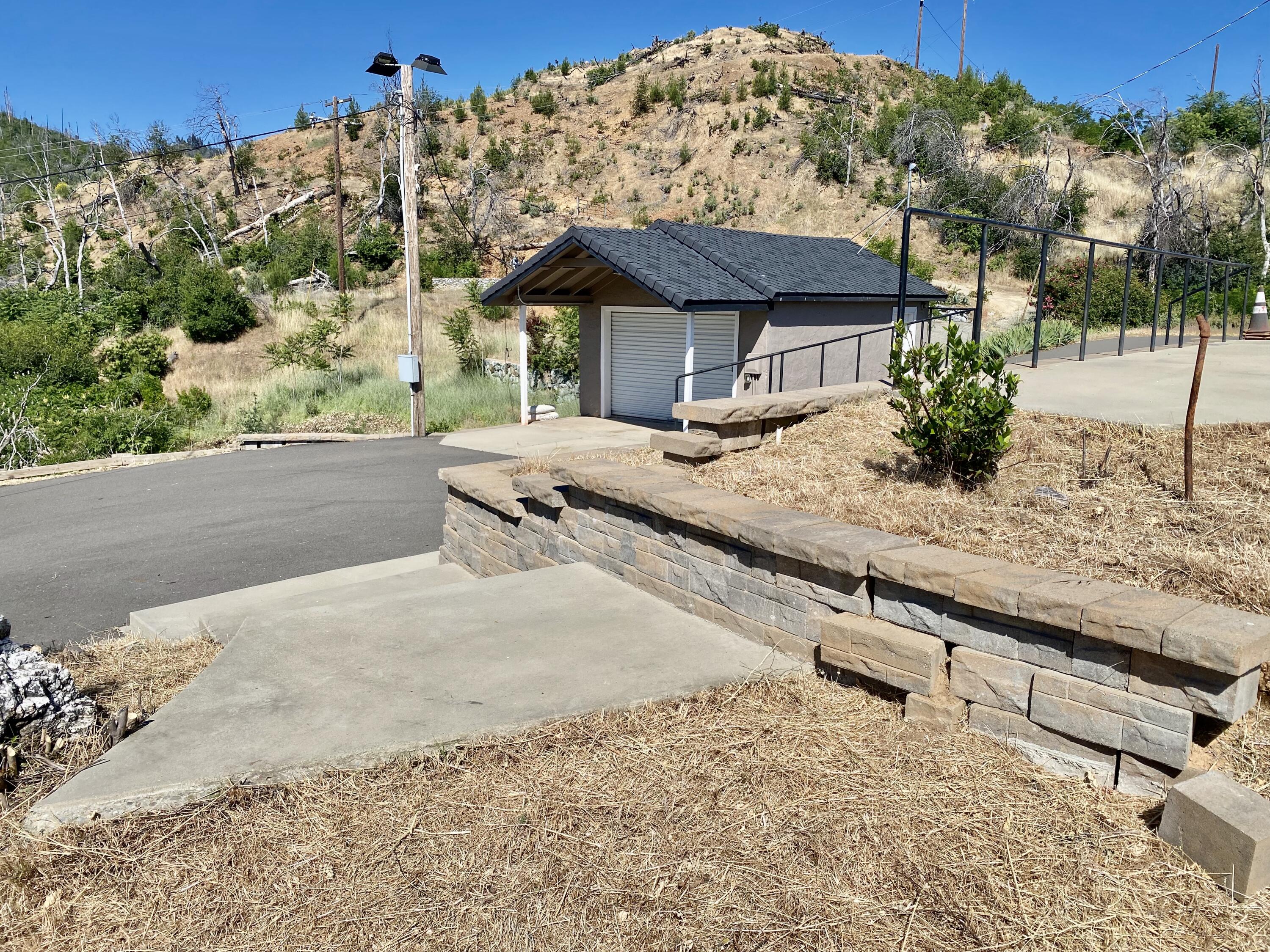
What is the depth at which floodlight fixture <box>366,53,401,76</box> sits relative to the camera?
16969mm

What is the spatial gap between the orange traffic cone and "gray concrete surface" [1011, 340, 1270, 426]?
491cm

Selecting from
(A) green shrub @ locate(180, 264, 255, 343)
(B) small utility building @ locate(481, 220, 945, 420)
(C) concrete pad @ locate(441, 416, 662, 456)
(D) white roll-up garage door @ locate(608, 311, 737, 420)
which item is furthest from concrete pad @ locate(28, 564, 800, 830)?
(A) green shrub @ locate(180, 264, 255, 343)

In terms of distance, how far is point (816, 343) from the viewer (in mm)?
16594

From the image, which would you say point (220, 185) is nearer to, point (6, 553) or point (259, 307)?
point (259, 307)

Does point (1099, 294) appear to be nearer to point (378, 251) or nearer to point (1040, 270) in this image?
point (1040, 270)

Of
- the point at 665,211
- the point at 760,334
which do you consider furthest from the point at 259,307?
the point at 760,334

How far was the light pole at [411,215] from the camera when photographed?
673 inches

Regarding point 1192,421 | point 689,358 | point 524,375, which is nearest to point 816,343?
point 689,358

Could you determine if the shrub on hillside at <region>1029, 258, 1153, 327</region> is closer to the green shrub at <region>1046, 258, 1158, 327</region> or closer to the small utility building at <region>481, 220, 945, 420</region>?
the green shrub at <region>1046, 258, 1158, 327</region>

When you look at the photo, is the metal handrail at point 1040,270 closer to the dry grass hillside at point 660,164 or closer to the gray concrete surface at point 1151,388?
the gray concrete surface at point 1151,388

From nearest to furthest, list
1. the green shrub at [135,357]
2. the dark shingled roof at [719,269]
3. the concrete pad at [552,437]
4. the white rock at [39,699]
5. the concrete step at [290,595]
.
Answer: the white rock at [39,699] < the concrete step at [290,595] < the concrete pad at [552,437] < the dark shingled roof at [719,269] < the green shrub at [135,357]

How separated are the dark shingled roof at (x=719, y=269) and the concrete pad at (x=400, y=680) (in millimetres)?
10312

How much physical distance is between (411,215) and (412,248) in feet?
2.06

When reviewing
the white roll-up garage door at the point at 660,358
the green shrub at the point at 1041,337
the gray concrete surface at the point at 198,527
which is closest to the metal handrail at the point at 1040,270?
the green shrub at the point at 1041,337
